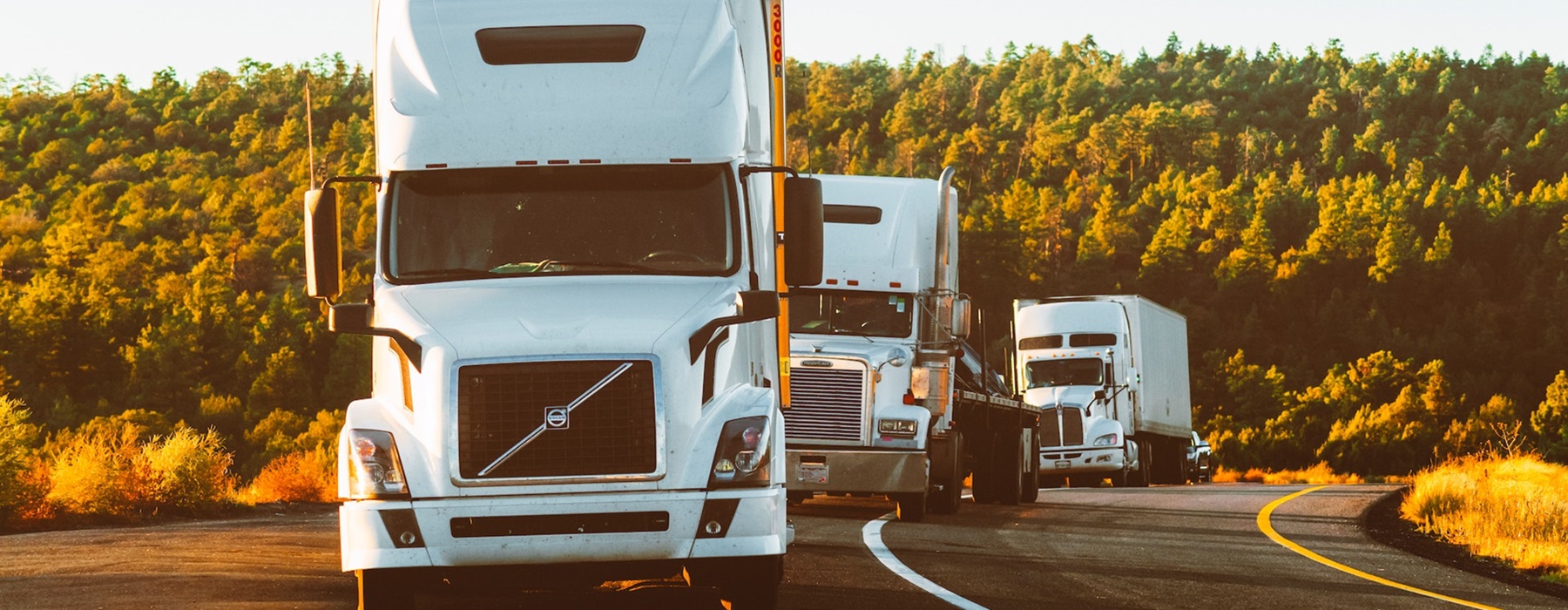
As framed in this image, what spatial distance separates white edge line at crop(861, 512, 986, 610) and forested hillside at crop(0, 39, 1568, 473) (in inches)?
2349

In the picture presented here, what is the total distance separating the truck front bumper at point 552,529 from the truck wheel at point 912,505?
35.6 feet

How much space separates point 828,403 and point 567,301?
1054 cm

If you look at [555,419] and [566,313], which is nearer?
[555,419]

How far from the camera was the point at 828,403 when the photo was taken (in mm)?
19734

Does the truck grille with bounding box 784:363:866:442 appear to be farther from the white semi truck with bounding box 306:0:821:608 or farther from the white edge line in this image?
the white semi truck with bounding box 306:0:821:608

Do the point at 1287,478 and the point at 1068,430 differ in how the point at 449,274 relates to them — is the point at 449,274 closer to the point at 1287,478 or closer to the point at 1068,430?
the point at 1068,430

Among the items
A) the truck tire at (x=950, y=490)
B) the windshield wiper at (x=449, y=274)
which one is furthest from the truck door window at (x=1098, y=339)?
the windshield wiper at (x=449, y=274)

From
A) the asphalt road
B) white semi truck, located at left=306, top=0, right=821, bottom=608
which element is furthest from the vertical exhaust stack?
white semi truck, located at left=306, top=0, right=821, bottom=608

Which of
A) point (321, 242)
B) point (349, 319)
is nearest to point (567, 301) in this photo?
point (349, 319)

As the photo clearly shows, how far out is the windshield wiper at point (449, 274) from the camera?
9703mm

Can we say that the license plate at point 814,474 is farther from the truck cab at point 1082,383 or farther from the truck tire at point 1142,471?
the truck tire at point 1142,471

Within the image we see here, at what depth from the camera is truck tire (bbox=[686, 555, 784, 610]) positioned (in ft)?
29.8

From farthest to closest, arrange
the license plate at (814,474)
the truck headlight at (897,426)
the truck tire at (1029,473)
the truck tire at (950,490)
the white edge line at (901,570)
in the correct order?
1. the truck tire at (1029,473)
2. the truck tire at (950,490)
3. the truck headlight at (897,426)
4. the license plate at (814,474)
5. the white edge line at (901,570)

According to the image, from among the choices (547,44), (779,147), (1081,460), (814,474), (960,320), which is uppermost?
(547,44)
